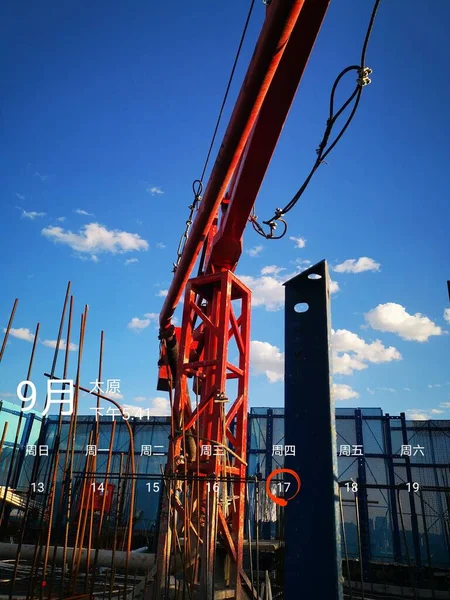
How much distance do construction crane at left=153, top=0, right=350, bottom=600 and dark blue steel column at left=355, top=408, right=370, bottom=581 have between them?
998cm

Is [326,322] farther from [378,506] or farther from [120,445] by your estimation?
[120,445]

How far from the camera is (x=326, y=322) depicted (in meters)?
1.80

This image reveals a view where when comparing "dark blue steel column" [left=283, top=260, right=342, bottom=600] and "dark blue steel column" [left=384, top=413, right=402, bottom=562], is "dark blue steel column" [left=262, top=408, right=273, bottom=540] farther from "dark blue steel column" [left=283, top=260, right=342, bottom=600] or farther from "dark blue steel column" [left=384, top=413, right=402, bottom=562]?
"dark blue steel column" [left=283, top=260, right=342, bottom=600]

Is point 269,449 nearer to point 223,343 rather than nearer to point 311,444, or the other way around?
point 223,343

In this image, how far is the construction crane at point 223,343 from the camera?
187 inches

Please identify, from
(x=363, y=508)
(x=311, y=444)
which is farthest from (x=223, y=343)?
(x=363, y=508)

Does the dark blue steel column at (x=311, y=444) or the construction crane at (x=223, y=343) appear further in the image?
the construction crane at (x=223, y=343)

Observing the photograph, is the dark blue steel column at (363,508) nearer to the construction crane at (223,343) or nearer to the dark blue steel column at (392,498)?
the dark blue steel column at (392,498)

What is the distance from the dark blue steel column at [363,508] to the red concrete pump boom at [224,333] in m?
9.99

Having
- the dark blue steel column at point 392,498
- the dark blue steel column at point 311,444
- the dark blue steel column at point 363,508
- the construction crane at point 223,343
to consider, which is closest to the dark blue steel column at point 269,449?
the dark blue steel column at point 363,508

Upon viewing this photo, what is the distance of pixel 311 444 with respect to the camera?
1.65 metres

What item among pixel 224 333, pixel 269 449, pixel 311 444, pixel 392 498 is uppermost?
pixel 224 333

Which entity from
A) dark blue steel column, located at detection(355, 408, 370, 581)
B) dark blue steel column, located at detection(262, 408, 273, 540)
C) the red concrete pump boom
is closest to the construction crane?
the red concrete pump boom

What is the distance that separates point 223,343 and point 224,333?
0.18 metres
